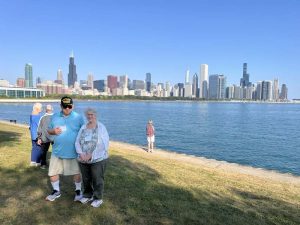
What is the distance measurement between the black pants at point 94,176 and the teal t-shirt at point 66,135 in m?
0.33

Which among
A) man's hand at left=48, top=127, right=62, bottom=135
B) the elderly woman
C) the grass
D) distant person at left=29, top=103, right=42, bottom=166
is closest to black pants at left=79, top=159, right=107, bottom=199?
the elderly woman

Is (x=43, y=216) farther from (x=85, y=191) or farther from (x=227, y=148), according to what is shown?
(x=227, y=148)

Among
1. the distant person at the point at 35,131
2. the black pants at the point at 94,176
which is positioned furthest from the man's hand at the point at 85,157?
the distant person at the point at 35,131

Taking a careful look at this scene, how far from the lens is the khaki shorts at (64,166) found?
5703 millimetres

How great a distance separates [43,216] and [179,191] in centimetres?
309

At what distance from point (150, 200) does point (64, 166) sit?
185 centimetres

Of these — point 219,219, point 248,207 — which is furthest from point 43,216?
point 248,207

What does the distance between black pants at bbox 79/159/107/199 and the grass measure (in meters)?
0.31

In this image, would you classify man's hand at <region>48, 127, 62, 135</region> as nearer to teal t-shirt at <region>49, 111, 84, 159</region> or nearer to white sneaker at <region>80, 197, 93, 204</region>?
teal t-shirt at <region>49, 111, 84, 159</region>

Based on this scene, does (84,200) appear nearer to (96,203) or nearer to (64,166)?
(96,203)

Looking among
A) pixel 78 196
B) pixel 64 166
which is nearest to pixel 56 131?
pixel 64 166

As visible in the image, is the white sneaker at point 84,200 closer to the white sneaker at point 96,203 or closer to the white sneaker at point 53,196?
the white sneaker at point 96,203

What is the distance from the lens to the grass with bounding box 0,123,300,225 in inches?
209

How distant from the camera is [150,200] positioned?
620 cm
